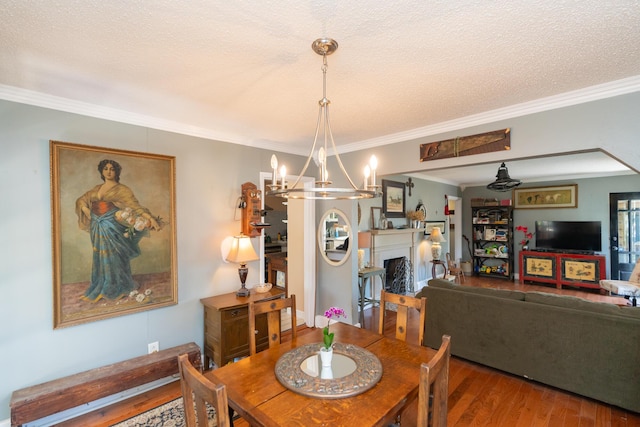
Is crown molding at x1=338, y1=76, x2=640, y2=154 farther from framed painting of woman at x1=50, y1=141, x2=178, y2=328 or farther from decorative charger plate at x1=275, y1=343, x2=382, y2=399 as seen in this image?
framed painting of woman at x1=50, y1=141, x2=178, y2=328

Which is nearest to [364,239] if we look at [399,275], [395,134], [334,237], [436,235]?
[334,237]

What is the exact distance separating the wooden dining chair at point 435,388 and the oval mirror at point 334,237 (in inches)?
102

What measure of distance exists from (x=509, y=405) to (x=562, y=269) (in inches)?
211

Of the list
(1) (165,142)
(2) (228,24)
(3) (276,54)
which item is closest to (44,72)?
(1) (165,142)

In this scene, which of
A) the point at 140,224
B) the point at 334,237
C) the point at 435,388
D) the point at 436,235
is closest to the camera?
the point at 435,388

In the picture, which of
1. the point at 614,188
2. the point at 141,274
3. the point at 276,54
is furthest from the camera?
the point at 614,188

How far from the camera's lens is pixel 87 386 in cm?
216

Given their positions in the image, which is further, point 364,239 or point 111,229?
point 364,239

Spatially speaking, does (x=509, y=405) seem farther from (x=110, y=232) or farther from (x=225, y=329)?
(x=110, y=232)

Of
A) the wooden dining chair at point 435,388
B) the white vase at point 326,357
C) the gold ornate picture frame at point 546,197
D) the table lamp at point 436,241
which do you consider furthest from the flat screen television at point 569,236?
the white vase at point 326,357

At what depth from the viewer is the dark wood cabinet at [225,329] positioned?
9.16 ft

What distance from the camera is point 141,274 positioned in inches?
105

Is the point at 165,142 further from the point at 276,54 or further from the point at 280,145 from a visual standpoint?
the point at 276,54

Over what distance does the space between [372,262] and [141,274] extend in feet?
11.2
